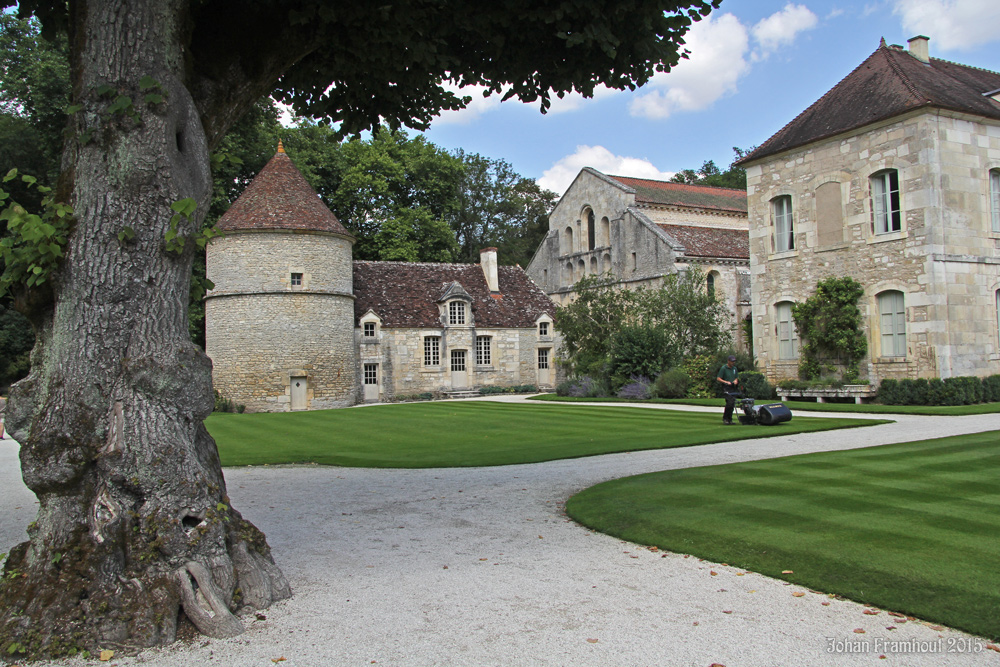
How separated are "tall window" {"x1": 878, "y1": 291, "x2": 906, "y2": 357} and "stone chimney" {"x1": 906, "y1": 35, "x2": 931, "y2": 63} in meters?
8.19

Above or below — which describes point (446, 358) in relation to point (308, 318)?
below

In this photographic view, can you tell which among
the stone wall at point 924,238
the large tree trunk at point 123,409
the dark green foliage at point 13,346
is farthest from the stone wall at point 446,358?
the large tree trunk at point 123,409

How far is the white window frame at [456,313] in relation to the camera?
1404 inches

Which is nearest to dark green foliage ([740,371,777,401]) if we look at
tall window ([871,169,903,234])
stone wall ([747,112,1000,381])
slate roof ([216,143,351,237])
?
stone wall ([747,112,1000,381])

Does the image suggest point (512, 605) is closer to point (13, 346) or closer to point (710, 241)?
point (13, 346)

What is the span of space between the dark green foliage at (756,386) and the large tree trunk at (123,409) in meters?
20.2

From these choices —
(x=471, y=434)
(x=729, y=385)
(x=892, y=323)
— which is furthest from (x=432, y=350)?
(x=729, y=385)

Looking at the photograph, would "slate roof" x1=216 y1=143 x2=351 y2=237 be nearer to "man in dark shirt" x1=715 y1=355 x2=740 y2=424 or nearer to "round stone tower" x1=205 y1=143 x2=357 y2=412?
"round stone tower" x1=205 y1=143 x2=357 y2=412

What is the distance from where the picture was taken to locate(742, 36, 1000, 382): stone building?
20.0 metres

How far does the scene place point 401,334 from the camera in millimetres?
34406

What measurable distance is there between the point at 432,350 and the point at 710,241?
617 inches

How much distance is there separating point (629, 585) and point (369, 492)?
16.2ft

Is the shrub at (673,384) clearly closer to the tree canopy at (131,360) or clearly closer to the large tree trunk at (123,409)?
the tree canopy at (131,360)

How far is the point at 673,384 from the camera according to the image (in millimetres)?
25344
